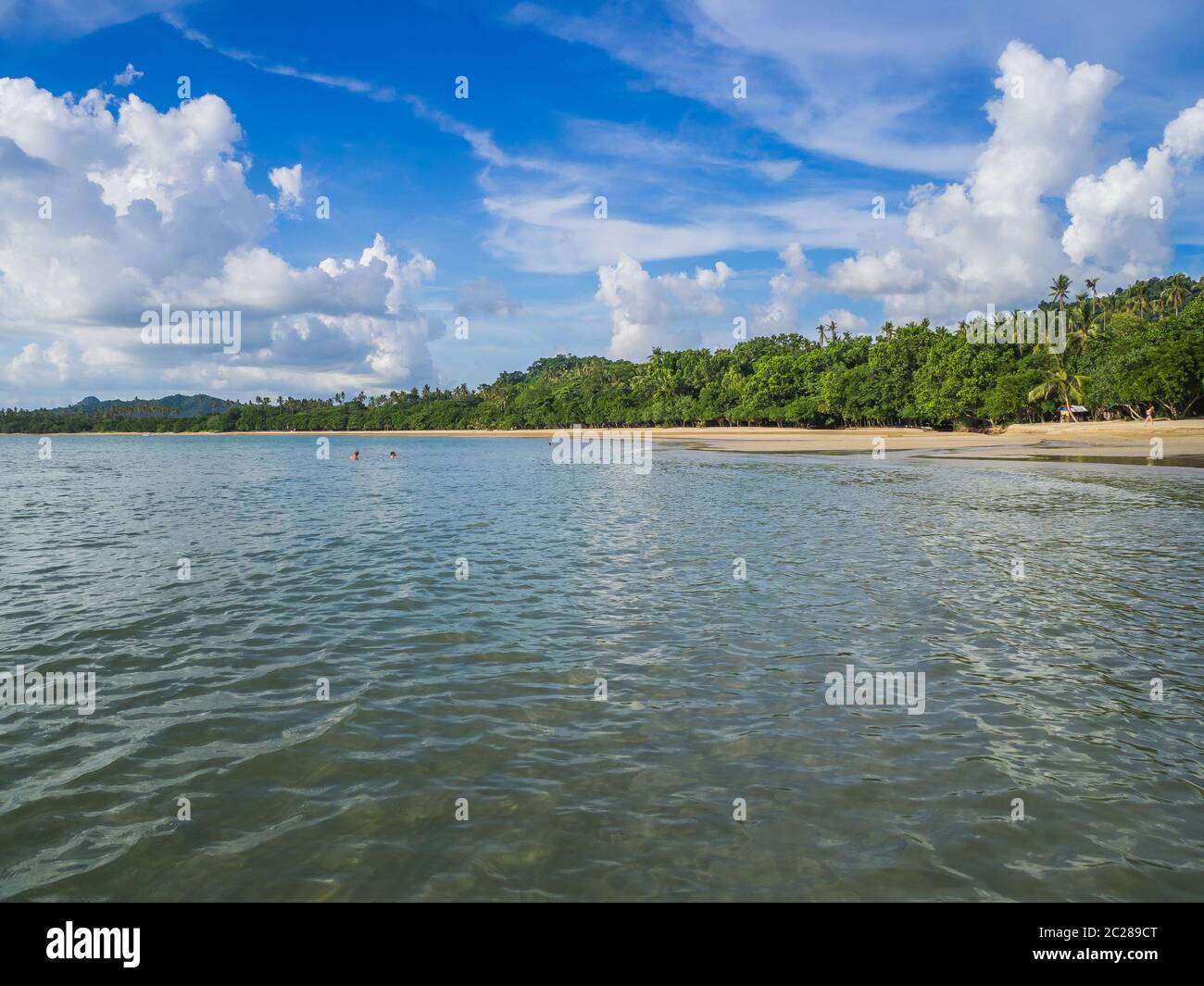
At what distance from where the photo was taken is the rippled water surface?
6547 millimetres

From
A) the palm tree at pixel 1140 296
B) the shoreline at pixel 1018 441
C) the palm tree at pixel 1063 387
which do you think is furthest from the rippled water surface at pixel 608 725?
the palm tree at pixel 1140 296

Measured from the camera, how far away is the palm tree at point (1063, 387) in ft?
335

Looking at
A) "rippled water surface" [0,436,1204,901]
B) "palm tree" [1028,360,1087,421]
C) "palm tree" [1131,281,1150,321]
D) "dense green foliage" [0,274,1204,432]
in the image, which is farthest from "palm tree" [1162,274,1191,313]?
"rippled water surface" [0,436,1204,901]

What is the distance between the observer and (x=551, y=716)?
9.91 m

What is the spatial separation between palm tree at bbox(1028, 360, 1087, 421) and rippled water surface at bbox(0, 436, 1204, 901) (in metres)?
94.2

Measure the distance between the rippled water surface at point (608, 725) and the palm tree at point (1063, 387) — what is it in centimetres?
9423

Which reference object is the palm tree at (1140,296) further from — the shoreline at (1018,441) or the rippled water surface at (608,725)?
the rippled water surface at (608,725)

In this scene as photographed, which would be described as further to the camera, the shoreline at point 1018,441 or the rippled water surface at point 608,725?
the shoreline at point 1018,441

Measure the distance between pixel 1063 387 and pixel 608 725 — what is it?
118 metres

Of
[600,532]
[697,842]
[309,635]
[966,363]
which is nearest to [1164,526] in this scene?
[600,532]

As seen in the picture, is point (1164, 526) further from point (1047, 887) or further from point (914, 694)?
point (1047, 887)

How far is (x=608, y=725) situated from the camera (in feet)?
31.3

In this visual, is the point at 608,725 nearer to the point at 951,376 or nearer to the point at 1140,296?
the point at 951,376

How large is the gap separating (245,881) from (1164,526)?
98.8 ft
